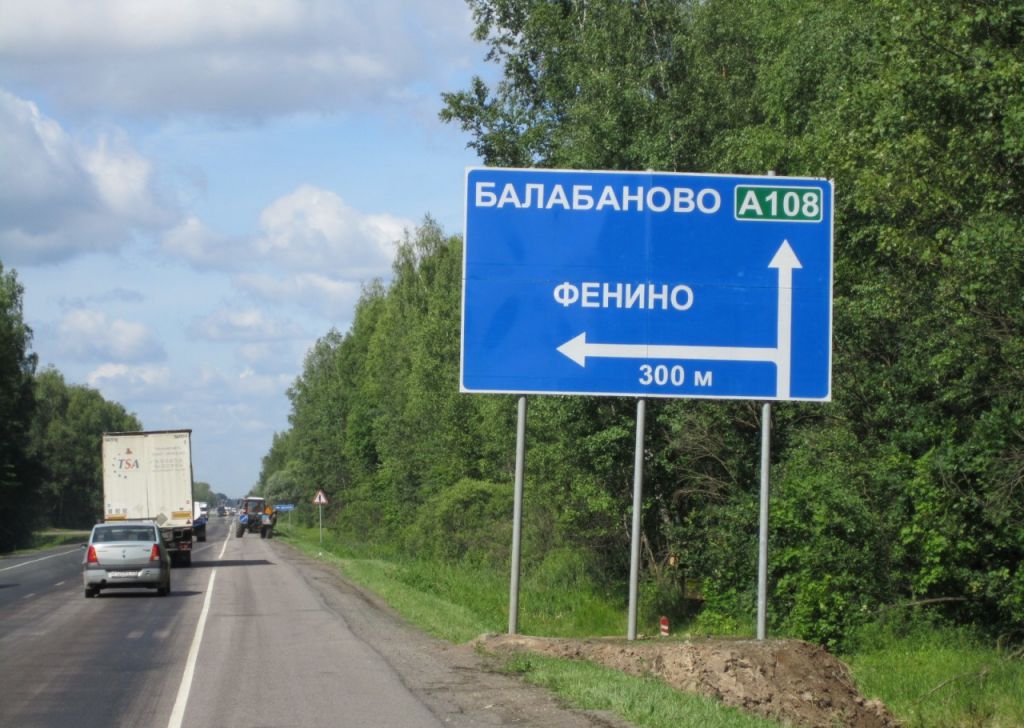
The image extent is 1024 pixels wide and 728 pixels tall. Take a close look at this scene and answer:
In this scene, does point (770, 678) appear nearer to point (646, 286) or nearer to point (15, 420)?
point (646, 286)

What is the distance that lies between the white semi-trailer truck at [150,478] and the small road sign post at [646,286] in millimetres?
26111

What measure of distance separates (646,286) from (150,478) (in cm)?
2781

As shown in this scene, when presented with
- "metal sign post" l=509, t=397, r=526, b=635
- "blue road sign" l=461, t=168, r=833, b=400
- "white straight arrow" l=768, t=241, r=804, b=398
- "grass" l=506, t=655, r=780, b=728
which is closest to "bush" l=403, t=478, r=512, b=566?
"metal sign post" l=509, t=397, r=526, b=635

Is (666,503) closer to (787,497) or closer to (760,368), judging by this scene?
(787,497)

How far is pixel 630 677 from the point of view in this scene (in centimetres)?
1259

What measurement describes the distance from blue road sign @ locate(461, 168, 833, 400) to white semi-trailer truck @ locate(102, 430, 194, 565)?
26.1 metres

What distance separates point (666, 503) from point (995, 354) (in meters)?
11.9

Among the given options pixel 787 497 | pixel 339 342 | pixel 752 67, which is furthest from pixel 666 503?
pixel 339 342

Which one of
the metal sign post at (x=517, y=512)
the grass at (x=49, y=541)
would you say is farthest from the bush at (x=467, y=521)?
the grass at (x=49, y=541)

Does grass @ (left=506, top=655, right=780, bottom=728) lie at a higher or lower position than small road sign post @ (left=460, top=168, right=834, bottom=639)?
lower

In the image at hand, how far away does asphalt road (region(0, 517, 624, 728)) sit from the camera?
1091 centimetres

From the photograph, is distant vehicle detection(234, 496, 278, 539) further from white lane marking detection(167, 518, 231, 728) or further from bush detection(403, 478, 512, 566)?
white lane marking detection(167, 518, 231, 728)

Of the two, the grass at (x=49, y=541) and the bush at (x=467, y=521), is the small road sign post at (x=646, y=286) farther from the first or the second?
the grass at (x=49, y=541)

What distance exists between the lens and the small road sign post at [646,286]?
14969 mm
